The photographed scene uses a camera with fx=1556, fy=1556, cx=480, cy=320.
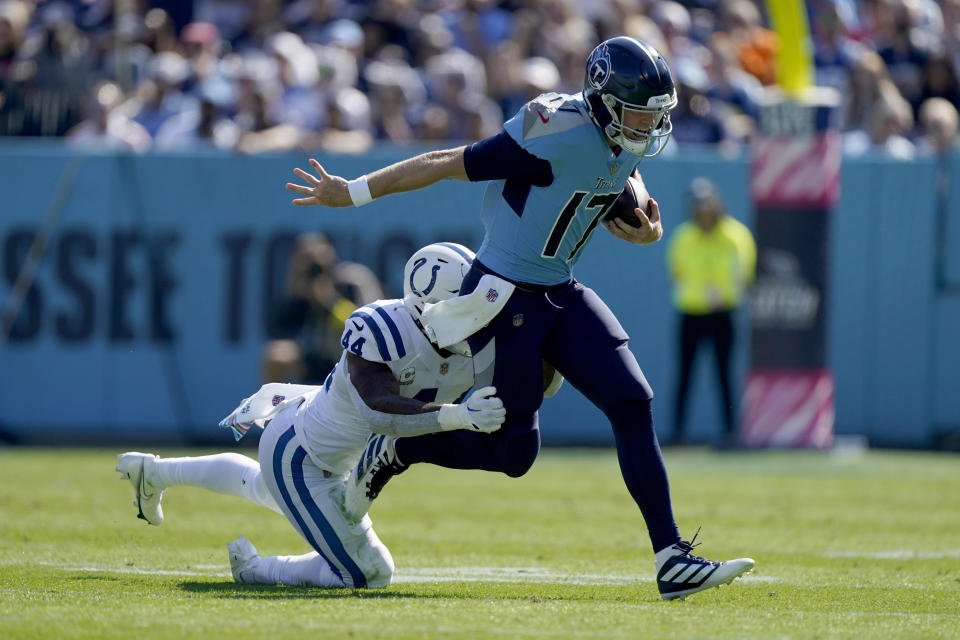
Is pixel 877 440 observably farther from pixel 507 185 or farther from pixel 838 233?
pixel 507 185

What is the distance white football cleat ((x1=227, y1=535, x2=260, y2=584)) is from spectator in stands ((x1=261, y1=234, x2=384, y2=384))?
5.90 metres

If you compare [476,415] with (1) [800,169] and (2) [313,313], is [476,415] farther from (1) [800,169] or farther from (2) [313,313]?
(1) [800,169]

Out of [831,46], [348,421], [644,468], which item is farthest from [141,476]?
[831,46]

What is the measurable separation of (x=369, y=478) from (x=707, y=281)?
22.3 feet

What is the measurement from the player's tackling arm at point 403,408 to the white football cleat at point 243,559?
76cm

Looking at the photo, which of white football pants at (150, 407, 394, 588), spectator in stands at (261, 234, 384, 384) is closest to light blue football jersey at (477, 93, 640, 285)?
white football pants at (150, 407, 394, 588)

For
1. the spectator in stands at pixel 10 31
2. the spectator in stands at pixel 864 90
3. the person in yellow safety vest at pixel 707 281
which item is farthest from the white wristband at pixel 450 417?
the spectator in stands at pixel 10 31

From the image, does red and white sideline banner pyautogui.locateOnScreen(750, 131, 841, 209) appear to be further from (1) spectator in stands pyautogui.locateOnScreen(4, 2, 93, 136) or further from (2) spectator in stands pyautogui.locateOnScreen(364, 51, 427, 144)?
(1) spectator in stands pyautogui.locateOnScreen(4, 2, 93, 136)

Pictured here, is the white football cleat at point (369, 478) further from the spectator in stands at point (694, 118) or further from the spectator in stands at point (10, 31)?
the spectator in stands at point (10, 31)

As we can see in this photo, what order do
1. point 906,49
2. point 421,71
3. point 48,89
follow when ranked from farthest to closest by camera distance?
point 421,71
point 906,49
point 48,89

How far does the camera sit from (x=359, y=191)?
5.46 metres

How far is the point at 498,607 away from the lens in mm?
5070

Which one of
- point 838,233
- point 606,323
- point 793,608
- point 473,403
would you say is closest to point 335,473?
point 473,403

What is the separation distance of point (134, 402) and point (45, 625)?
26.8 feet
